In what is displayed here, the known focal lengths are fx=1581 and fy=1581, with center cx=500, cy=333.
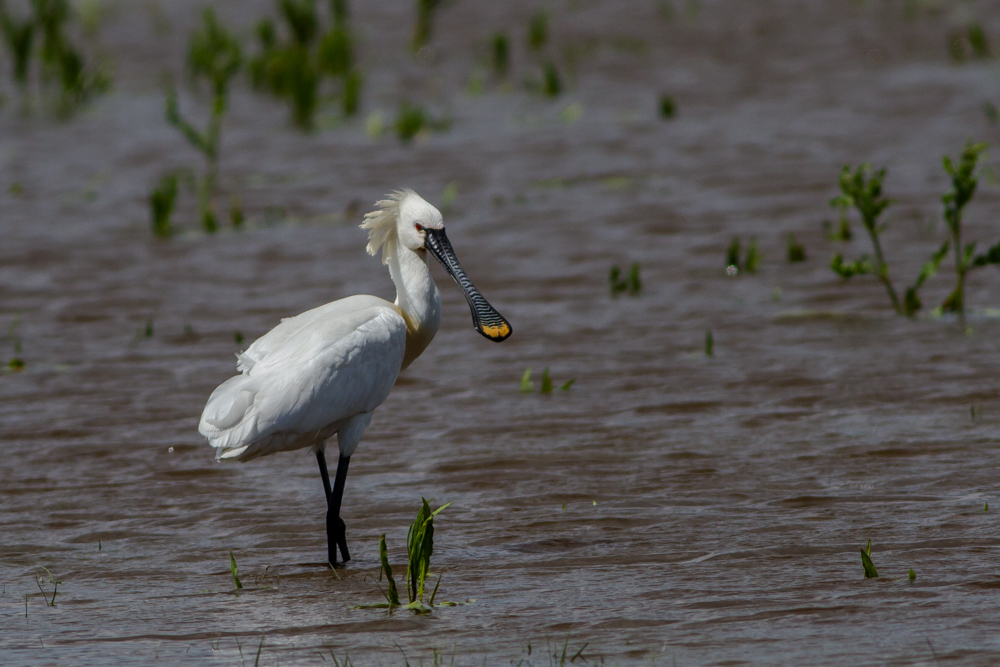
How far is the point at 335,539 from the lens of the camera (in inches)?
224

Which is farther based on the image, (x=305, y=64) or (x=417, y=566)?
(x=305, y=64)

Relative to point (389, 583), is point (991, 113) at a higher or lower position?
lower

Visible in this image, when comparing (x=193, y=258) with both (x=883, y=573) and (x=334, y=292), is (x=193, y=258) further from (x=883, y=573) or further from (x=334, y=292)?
(x=883, y=573)

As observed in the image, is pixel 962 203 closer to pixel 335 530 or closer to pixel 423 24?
pixel 335 530

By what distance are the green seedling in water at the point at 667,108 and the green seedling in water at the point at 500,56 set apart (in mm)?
2334

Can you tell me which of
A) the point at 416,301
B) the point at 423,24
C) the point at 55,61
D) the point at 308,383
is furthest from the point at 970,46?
the point at 308,383

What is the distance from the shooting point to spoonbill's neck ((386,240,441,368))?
6344mm

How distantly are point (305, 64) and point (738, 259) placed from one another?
6486 mm

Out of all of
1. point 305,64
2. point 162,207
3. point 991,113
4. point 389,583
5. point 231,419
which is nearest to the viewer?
point 389,583

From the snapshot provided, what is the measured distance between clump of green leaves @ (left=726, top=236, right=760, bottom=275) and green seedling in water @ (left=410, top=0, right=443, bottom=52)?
860 cm

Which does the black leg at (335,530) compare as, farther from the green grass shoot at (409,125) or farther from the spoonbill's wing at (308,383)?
the green grass shoot at (409,125)

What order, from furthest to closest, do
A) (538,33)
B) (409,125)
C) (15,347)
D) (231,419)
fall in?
(538,33)
(409,125)
(15,347)
(231,419)

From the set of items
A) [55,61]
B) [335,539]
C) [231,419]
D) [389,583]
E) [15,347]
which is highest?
[231,419]

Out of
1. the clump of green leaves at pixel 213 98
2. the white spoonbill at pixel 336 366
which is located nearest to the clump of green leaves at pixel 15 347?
the clump of green leaves at pixel 213 98
